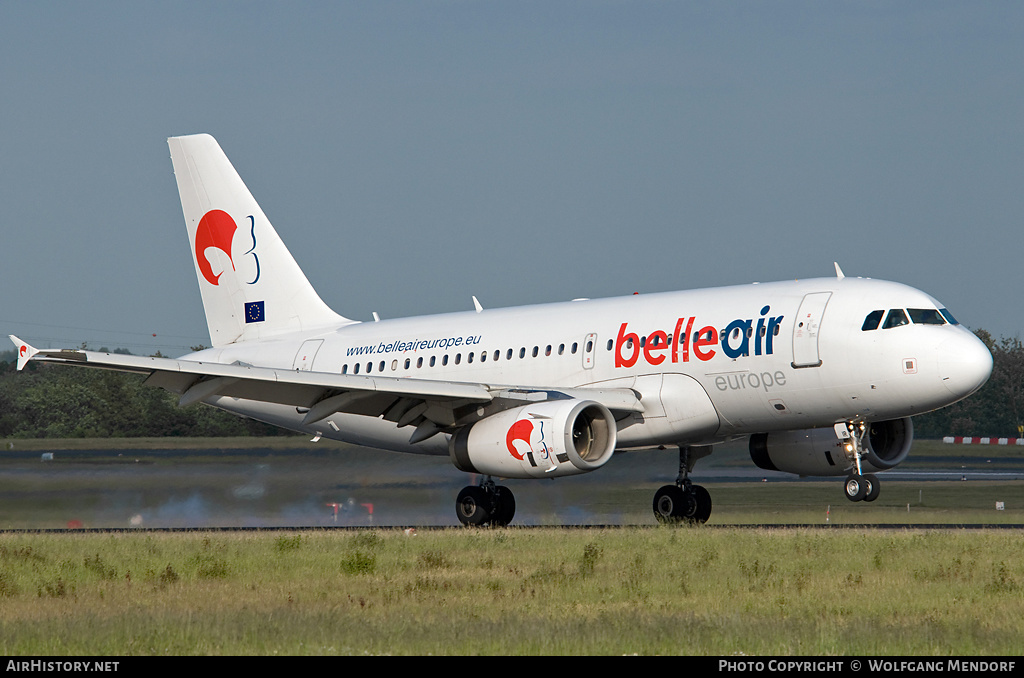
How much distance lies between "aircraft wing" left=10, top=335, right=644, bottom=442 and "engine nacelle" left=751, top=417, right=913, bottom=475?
13.4 feet

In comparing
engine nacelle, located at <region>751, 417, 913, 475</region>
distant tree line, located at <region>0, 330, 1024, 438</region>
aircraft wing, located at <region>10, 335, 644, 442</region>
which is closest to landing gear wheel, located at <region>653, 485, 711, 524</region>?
engine nacelle, located at <region>751, 417, 913, 475</region>

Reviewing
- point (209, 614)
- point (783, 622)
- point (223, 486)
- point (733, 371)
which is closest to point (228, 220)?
point (223, 486)

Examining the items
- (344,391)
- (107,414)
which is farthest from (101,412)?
(344,391)

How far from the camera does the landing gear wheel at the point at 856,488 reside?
22.5 m

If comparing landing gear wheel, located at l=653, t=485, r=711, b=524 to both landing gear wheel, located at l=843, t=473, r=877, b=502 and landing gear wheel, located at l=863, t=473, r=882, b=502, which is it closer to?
landing gear wheel, located at l=843, t=473, r=877, b=502

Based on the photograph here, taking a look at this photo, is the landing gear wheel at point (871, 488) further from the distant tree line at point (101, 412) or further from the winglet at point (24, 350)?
the distant tree line at point (101, 412)

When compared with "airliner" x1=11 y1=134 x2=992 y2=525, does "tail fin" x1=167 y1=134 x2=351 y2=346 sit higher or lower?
higher

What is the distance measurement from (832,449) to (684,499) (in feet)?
10.2

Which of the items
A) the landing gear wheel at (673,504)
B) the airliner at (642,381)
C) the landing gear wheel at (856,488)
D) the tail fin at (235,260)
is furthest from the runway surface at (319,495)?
the landing gear wheel at (856,488)

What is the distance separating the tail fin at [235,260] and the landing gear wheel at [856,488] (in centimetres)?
1350

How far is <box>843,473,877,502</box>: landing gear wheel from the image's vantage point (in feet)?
73.9

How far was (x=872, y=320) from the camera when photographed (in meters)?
22.6

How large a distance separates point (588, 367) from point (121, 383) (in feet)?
83.6

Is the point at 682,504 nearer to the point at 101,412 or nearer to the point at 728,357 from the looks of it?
the point at 728,357
